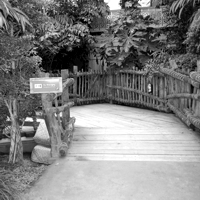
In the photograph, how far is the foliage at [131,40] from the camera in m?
8.37

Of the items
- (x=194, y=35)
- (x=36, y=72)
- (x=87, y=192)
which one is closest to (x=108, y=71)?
(x=194, y=35)

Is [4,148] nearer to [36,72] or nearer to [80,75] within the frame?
[36,72]

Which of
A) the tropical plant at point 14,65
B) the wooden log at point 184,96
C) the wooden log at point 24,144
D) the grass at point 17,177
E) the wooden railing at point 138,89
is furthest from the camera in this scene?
the wooden railing at point 138,89

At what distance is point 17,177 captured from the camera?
12.6ft

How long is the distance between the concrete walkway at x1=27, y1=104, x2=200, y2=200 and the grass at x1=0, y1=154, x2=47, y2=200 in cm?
17

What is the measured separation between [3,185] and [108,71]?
6.50 m

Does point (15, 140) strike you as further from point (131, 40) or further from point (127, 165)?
point (131, 40)

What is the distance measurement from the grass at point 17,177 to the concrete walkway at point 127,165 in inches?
6.9

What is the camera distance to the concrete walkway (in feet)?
10.4

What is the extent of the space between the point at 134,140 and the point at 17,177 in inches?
85.5

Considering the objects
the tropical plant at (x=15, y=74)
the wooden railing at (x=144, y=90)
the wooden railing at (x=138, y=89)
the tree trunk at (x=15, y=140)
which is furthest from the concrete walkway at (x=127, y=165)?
the wooden railing at (x=138, y=89)

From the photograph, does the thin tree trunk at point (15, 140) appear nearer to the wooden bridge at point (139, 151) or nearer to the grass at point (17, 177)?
the grass at point (17, 177)

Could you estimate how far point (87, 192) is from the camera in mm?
3203

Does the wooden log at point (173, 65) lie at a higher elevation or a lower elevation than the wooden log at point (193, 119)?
higher
